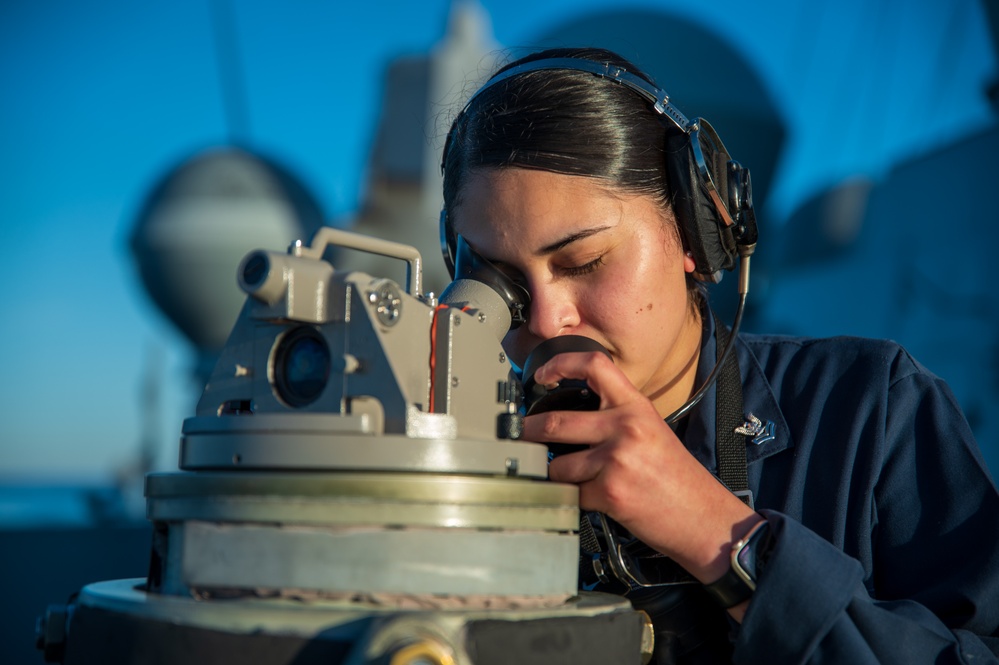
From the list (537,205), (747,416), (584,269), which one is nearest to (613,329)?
(584,269)

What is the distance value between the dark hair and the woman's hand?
0.39 m

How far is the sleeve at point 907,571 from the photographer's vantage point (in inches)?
39.3

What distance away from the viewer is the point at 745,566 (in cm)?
101

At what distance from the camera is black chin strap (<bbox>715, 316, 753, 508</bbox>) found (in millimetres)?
1371

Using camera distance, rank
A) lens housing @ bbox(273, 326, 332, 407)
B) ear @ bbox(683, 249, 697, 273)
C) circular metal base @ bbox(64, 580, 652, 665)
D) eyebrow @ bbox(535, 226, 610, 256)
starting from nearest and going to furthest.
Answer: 1. circular metal base @ bbox(64, 580, 652, 665)
2. lens housing @ bbox(273, 326, 332, 407)
3. eyebrow @ bbox(535, 226, 610, 256)
4. ear @ bbox(683, 249, 697, 273)

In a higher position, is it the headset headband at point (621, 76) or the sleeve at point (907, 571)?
the headset headband at point (621, 76)

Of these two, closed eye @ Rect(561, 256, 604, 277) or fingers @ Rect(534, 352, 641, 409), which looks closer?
fingers @ Rect(534, 352, 641, 409)

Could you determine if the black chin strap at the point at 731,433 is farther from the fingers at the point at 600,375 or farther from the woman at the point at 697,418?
the fingers at the point at 600,375

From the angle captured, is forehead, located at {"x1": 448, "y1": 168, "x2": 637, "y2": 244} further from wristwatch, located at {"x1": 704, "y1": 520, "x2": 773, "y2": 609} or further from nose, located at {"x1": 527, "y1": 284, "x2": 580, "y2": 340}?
wristwatch, located at {"x1": 704, "y1": 520, "x2": 773, "y2": 609}

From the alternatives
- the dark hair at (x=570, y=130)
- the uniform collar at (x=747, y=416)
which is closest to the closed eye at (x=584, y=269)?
the dark hair at (x=570, y=130)

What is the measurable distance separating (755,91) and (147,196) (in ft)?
38.9

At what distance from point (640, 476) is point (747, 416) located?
21.3 inches

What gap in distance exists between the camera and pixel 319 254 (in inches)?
34.8

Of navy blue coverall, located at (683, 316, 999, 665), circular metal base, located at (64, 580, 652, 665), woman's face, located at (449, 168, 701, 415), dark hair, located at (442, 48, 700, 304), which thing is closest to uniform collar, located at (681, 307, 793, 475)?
navy blue coverall, located at (683, 316, 999, 665)
